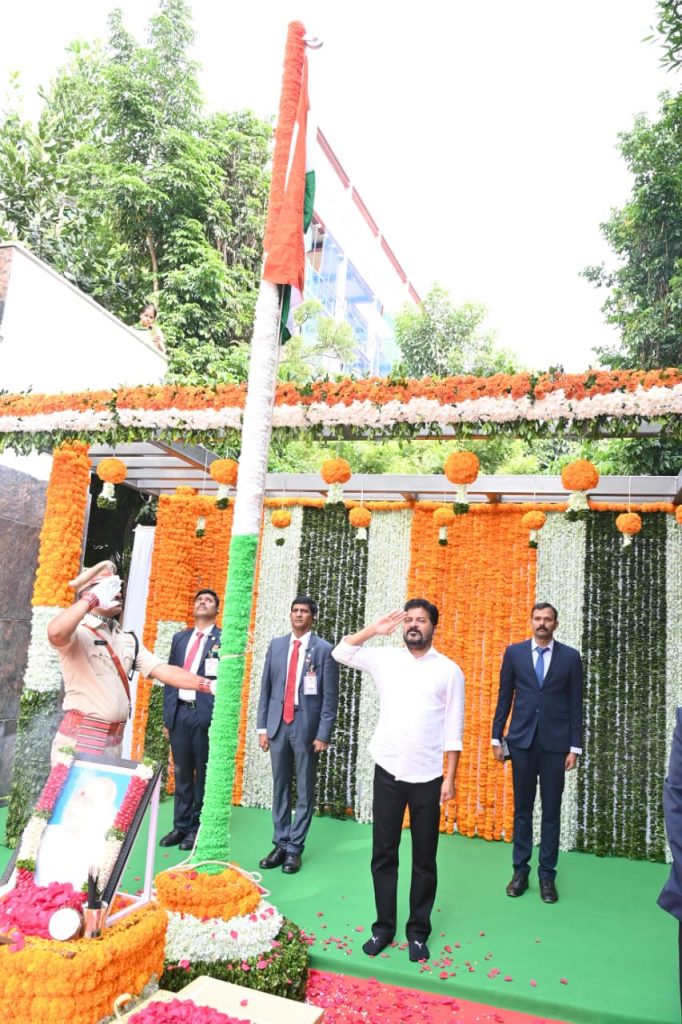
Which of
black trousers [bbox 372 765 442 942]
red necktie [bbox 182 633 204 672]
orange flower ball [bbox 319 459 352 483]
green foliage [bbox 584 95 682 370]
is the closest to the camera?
black trousers [bbox 372 765 442 942]

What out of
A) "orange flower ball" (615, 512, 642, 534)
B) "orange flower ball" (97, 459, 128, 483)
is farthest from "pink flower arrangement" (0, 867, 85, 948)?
"orange flower ball" (615, 512, 642, 534)

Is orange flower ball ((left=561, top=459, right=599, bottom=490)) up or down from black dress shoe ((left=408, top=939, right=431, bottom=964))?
up

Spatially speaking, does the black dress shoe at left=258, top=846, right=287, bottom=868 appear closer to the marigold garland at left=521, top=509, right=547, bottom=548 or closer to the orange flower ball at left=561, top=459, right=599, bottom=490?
the marigold garland at left=521, top=509, right=547, bottom=548

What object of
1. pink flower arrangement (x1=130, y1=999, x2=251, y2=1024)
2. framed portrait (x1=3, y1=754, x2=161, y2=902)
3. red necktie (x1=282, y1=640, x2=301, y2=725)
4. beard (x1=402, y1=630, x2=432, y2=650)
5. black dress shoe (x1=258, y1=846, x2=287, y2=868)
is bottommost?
black dress shoe (x1=258, y1=846, x2=287, y2=868)

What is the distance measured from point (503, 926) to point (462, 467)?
254 centimetres

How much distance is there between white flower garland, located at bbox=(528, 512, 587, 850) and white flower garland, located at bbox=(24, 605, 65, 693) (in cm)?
367

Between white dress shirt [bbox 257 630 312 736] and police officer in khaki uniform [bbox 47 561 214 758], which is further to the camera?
white dress shirt [bbox 257 630 312 736]

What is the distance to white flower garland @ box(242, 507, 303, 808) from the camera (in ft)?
22.3

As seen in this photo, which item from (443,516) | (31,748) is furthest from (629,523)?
(31,748)

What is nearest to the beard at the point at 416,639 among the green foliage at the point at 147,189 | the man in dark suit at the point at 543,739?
the man in dark suit at the point at 543,739

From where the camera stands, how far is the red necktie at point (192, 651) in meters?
5.71

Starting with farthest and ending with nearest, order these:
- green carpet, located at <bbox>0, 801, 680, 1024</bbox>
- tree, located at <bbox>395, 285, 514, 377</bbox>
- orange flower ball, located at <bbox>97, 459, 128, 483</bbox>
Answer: tree, located at <bbox>395, 285, 514, 377</bbox> < orange flower ball, located at <bbox>97, 459, 128, 483</bbox> < green carpet, located at <bbox>0, 801, 680, 1024</bbox>

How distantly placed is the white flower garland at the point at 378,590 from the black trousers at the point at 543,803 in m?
1.90

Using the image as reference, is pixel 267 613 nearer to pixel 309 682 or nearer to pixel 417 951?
pixel 309 682
